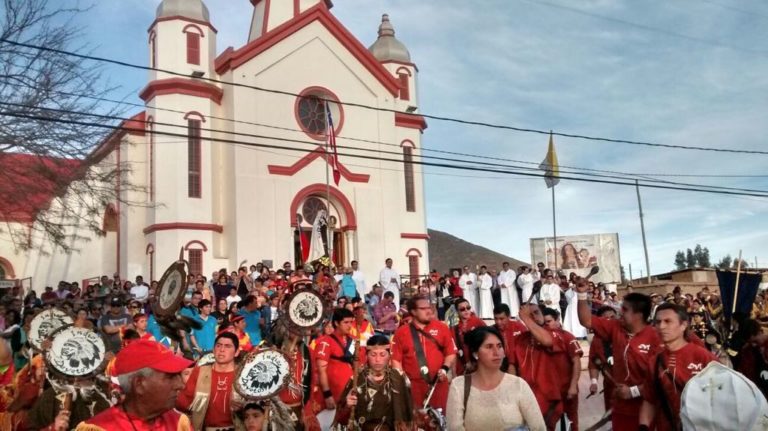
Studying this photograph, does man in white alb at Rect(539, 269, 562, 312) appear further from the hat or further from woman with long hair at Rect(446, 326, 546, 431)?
the hat

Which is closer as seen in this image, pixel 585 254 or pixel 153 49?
pixel 153 49

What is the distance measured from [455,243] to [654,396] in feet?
190

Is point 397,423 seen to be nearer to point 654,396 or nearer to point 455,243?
point 654,396

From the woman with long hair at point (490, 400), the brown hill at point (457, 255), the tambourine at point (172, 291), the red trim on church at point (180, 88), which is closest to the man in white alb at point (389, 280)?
the red trim on church at point (180, 88)

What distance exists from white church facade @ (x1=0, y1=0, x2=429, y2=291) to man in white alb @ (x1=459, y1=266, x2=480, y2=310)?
5302mm

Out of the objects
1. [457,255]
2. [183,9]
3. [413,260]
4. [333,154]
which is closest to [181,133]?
[183,9]

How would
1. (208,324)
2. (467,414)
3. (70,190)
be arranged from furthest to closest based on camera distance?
(70,190) < (208,324) < (467,414)

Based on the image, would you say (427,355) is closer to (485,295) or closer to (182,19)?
(485,295)

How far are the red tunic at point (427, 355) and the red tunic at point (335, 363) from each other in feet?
2.07

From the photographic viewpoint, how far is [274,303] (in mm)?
14359

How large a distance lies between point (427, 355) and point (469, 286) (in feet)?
48.5

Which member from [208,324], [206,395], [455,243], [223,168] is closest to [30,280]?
[223,168]

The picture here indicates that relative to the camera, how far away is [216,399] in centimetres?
623

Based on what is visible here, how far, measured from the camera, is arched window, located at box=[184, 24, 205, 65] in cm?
2698
